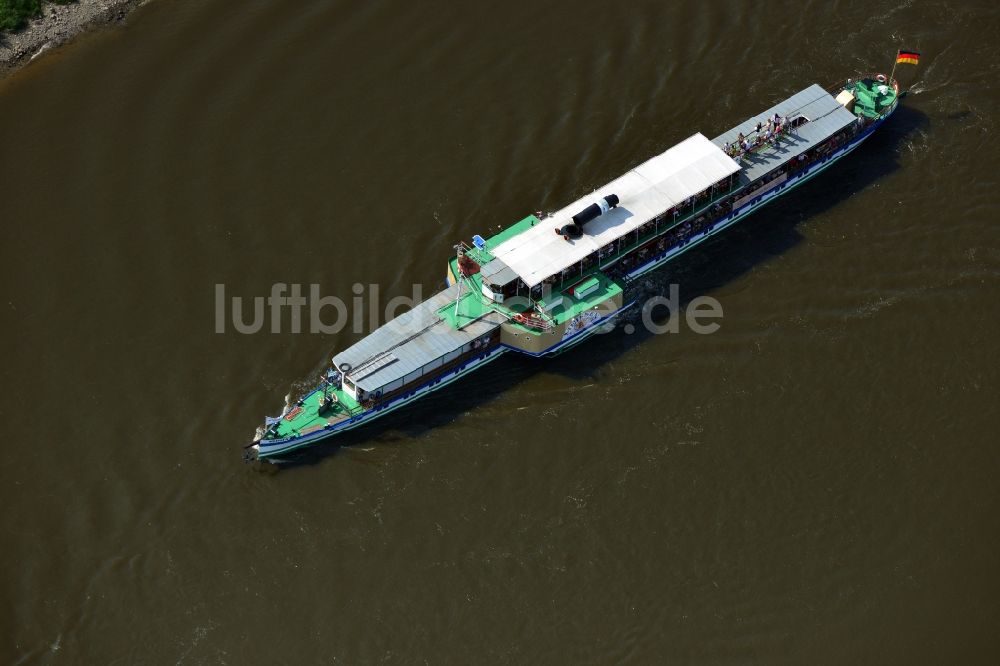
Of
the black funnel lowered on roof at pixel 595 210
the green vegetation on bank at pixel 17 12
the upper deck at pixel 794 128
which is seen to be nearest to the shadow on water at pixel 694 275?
the upper deck at pixel 794 128

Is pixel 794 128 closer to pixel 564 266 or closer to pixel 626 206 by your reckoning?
pixel 626 206

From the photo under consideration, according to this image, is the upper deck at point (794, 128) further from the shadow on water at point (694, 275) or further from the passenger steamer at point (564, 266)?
the shadow on water at point (694, 275)

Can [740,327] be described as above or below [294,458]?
below

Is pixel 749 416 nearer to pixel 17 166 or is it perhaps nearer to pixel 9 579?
pixel 9 579

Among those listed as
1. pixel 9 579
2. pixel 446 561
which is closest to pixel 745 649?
pixel 446 561

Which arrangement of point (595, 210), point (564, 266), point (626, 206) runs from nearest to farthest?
point (564, 266), point (595, 210), point (626, 206)

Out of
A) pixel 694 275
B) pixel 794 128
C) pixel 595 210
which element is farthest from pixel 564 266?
pixel 794 128

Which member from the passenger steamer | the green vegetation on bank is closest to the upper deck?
the passenger steamer
